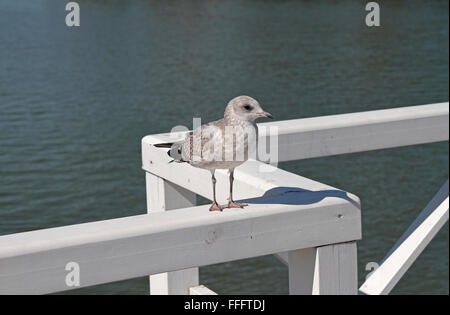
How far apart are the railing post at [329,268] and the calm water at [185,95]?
23.2 inches

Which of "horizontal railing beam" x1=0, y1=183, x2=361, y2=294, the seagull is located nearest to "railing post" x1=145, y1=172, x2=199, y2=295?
the seagull

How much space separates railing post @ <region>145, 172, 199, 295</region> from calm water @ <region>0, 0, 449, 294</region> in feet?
1.27

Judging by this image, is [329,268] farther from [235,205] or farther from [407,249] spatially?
[407,249]

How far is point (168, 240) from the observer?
1.24 m

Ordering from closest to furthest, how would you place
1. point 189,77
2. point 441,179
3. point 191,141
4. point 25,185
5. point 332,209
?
point 332,209, point 191,141, point 25,185, point 441,179, point 189,77

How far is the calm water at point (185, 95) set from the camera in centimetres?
463

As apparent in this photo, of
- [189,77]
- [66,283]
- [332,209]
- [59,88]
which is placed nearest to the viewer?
[66,283]

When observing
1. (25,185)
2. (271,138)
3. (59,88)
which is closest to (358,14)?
(59,88)

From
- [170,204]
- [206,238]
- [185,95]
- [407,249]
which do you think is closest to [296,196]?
[206,238]

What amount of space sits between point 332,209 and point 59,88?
720 centimetres

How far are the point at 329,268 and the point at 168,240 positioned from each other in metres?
0.33

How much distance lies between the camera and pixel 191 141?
149 centimetres

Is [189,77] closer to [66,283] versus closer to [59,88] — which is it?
[59,88]

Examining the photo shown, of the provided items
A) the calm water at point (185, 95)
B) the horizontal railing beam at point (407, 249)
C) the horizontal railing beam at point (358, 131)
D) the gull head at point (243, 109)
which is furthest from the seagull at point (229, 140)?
the horizontal railing beam at point (407, 249)
